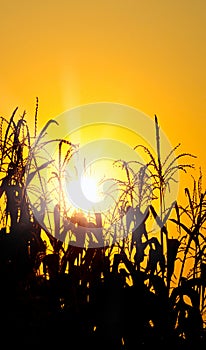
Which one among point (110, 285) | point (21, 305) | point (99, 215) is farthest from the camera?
point (99, 215)

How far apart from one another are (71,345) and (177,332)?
0.84 meters

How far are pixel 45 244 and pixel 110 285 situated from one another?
58cm

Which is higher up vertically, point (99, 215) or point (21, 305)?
point (99, 215)

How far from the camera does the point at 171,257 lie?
6.06 m

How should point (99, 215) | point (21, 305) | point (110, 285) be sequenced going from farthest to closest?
point (99, 215)
point (110, 285)
point (21, 305)

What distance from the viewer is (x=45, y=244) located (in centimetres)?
589

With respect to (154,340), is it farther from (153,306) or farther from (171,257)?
(171,257)

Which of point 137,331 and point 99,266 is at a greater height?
point 99,266

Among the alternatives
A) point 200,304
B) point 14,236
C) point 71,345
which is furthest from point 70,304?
point 200,304

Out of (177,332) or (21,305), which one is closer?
(21,305)

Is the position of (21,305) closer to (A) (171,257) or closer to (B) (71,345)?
(B) (71,345)

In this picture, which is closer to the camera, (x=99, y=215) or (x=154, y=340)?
(x=154, y=340)

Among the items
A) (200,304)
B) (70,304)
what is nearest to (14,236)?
(70,304)

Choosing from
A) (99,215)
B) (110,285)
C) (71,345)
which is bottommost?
(71,345)
